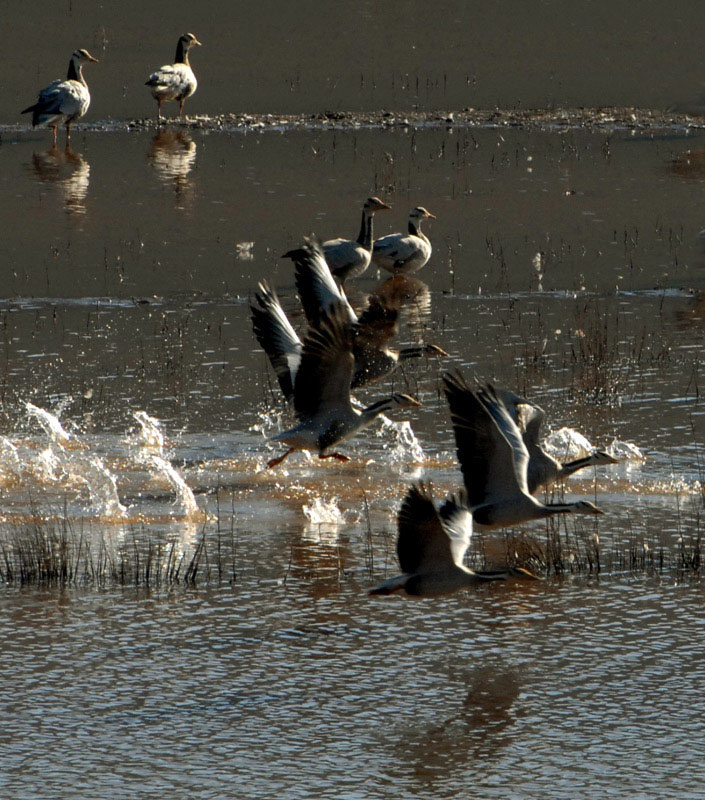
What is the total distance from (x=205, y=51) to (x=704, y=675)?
3188 cm

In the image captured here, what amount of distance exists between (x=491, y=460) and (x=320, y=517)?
5.37 feet

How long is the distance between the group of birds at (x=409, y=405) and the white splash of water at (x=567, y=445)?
104 cm

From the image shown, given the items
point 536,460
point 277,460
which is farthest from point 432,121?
point 536,460

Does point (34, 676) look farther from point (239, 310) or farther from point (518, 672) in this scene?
point (239, 310)

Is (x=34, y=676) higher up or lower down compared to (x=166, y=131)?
lower down

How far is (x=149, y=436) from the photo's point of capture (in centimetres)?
1060

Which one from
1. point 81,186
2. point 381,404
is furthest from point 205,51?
point 381,404

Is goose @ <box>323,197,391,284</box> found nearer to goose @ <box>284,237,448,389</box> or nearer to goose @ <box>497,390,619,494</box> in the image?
goose @ <box>284,237,448,389</box>

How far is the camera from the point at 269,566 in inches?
323

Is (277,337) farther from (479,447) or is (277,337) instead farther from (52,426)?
(479,447)

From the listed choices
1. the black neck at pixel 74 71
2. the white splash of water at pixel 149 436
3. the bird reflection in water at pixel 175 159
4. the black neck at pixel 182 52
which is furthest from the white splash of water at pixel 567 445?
the black neck at pixel 182 52

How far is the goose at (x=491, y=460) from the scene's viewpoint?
772 centimetres

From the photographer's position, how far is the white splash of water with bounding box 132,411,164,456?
34.6 feet

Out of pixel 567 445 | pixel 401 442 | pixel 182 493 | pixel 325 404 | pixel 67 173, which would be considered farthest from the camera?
pixel 67 173
